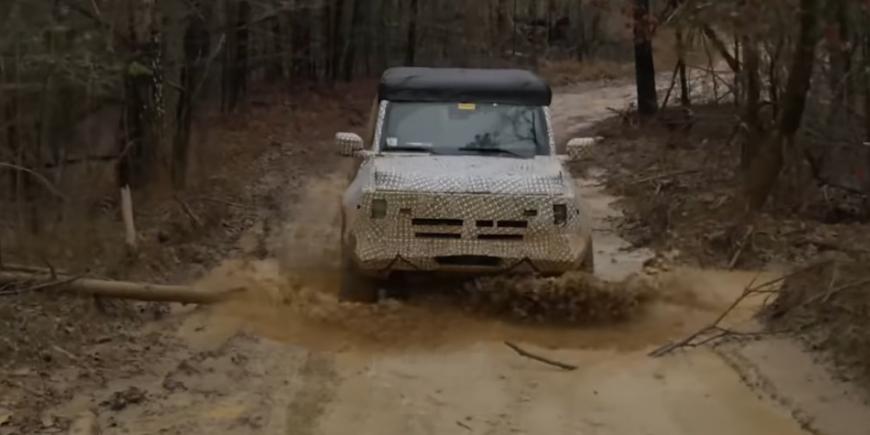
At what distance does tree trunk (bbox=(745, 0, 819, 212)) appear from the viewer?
14.8 m

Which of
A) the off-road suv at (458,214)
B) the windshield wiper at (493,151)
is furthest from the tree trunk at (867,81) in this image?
the off-road suv at (458,214)

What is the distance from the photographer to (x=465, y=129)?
11742 millimetres

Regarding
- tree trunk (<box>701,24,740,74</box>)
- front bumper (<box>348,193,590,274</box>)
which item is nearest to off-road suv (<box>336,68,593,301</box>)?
front bumper (<box>348,193,590,274</box>)

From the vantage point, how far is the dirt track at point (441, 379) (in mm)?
7672

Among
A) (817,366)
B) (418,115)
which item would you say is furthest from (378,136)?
(817,366)

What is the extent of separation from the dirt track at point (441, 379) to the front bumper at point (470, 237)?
0.43m

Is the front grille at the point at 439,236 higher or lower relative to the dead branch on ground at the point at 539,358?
higher

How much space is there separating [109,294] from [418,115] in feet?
10.4

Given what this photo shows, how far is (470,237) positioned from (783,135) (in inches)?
255

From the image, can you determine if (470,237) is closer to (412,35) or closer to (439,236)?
(439,236)

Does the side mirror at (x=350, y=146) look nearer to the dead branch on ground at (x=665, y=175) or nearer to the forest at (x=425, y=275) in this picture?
the forest at (x=425, y=275)

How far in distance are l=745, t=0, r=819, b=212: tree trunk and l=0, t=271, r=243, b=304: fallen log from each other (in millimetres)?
7174

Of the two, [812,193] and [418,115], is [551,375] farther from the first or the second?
[812,193]

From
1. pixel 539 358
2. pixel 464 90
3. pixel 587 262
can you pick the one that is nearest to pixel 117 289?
pixel 539 358
